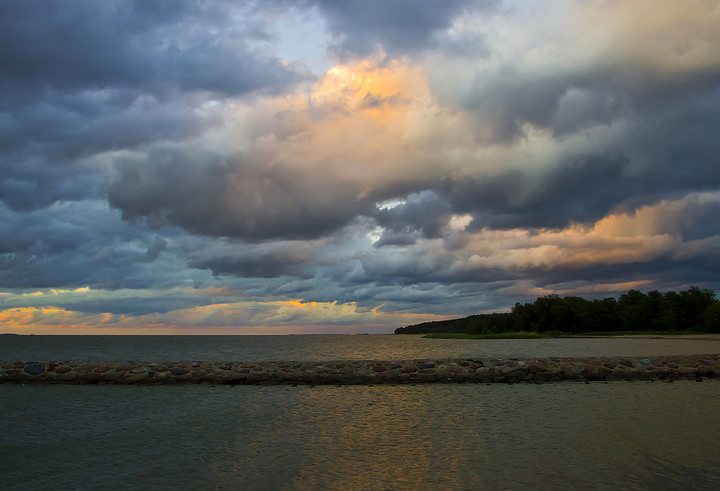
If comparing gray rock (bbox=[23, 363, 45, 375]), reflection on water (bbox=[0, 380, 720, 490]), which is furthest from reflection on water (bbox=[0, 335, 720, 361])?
reflection on water (bbox=[0, 380, 720, 490])

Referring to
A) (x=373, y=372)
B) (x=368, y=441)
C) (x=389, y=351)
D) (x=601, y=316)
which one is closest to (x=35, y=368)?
(x=373, y=372)

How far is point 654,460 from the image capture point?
34.6 feet

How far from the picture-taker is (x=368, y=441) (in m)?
12.6

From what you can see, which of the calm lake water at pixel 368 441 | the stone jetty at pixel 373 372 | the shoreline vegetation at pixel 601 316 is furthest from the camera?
the shoreline vegetation at pixel 601 316

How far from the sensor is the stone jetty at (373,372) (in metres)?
27.7

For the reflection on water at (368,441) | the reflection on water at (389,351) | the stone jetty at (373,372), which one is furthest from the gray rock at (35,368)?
the reflection on water at (389,351)

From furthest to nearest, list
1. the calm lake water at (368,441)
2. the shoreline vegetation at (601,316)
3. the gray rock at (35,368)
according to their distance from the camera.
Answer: the shoreline vegetation at (601,316) → the gray rock at (35,368) → the calm lake water at (368,441)

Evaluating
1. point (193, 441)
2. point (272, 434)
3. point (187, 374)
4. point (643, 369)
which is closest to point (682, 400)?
point (643, 369)

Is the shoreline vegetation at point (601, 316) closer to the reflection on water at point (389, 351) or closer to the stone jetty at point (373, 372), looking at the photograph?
the reflection on water at point (389, 351)

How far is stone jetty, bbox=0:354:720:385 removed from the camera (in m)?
27.7

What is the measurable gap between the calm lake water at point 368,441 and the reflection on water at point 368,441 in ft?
0.14

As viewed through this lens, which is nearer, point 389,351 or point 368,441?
point 368,441

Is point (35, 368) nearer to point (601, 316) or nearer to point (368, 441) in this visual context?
point (368, 441)

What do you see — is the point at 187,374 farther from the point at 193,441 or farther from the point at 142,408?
the point at 193,441
